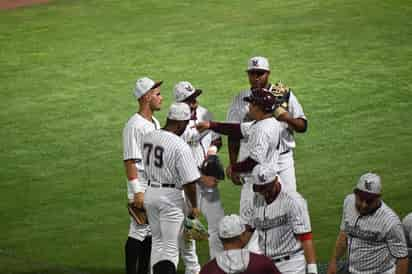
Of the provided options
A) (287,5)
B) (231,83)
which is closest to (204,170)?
(231,83)

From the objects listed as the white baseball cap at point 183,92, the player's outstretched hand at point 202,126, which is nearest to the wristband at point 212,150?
the player's outstretched hand at point 202,126

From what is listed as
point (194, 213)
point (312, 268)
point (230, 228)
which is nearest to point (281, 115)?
point (194, 213)

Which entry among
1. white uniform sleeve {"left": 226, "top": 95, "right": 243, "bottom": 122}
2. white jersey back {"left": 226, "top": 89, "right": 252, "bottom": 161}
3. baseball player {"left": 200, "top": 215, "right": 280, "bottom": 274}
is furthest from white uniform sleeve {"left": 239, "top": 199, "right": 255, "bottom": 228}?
Result: white uniform sleeve {"left": 226, "top": 95, "right": 243, "bottom": 122}

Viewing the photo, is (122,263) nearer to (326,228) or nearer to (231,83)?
(326,228)

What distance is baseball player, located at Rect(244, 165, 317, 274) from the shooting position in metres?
8.84

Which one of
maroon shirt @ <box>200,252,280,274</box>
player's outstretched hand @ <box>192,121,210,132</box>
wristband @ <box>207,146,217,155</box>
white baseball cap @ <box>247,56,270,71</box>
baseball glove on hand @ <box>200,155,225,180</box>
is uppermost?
white baseball cap @ <box>247,56,270,71</box>

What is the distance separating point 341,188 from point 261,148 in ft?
11.5

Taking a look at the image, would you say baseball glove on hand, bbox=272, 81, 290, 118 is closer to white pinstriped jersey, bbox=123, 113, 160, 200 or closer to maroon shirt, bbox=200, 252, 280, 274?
white pinstriped jersey, bbox=123, 113, 160, 200

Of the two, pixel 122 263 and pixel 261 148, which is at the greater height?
pixel 261 148

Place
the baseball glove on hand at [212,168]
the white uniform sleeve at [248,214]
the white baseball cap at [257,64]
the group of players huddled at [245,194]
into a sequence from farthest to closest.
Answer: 1. the white baseball cap at [257,64]
2. the baseball glove on hand at [212,168]
3. the white uniform sleeve at [248,214]
4. the group of players huddled at [245,194]

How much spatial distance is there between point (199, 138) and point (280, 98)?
851 millimetres

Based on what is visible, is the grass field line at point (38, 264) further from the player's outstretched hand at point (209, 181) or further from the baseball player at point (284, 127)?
the baseball player at point (284, 127)

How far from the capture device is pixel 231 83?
17.0 meters

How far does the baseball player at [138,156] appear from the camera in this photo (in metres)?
10.3
